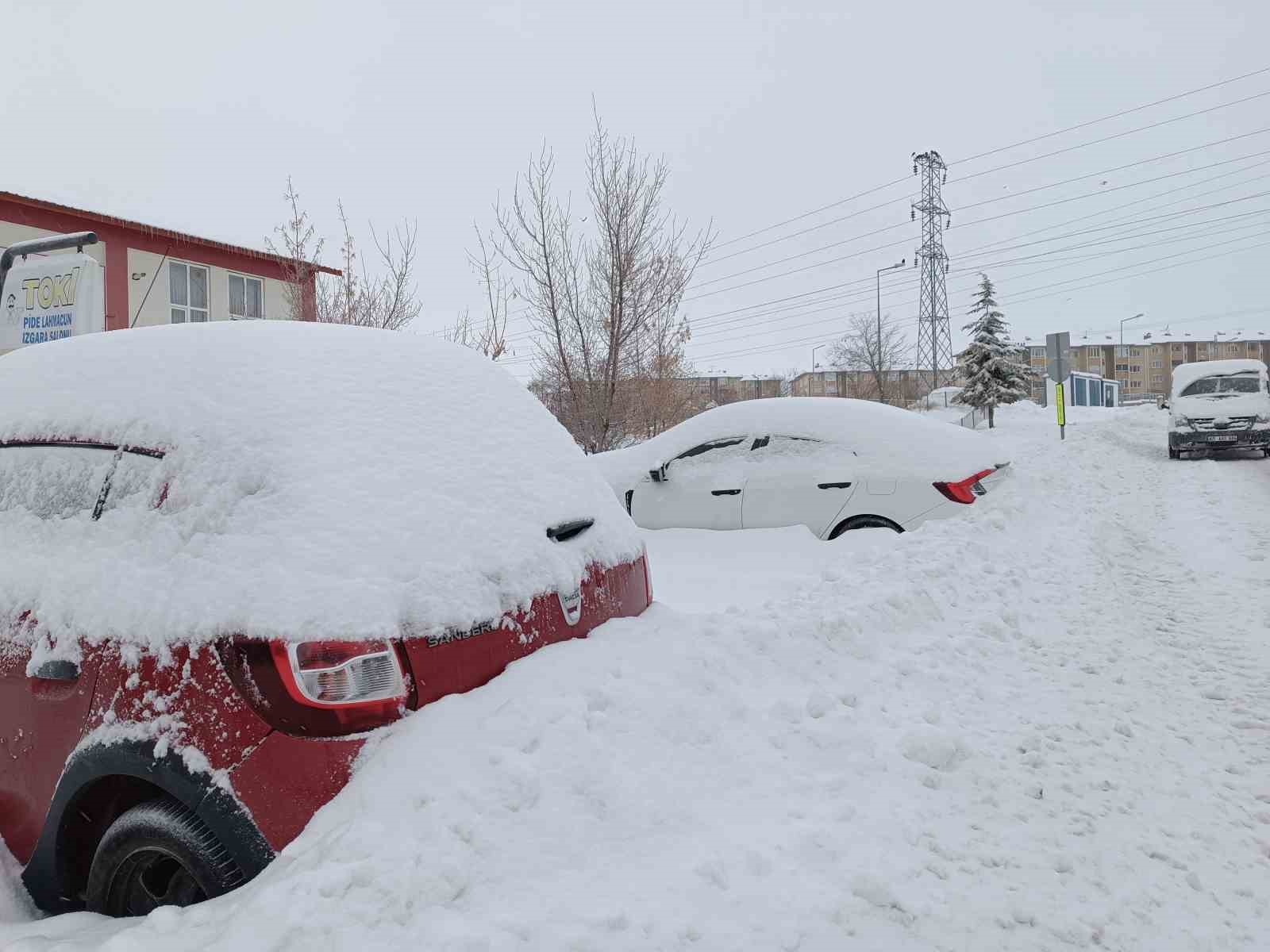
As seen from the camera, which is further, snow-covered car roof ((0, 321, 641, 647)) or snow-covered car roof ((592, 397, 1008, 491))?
snow-covered car roof ((592, 397, 1008, 491))

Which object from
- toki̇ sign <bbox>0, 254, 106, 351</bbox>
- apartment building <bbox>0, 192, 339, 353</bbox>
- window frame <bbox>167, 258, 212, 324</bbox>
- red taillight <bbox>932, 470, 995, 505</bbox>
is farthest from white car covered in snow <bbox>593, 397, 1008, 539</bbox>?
window frame <bbox>167, 258, 212, 324</bbox>

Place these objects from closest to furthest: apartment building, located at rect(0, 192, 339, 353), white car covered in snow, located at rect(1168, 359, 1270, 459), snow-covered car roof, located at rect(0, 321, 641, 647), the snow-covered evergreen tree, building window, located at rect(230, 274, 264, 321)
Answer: snow-covered car roof, located at rect(0, 321, 641, 647)
white car covered in snow, located at rect(1168, 359, 1270, 459)
apartment building, located at rect(0, 192, 339, 353)
building window, located at rect(230, 274, 264, 321)
the snow-covered evergreen tree

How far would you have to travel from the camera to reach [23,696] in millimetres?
2398

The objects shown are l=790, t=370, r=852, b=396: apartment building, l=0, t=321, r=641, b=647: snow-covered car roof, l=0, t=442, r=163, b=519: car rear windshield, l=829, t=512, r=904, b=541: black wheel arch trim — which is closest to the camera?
l=0, t=321, r=641, b=647: snow-covered car roof

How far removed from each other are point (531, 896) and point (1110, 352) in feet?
440

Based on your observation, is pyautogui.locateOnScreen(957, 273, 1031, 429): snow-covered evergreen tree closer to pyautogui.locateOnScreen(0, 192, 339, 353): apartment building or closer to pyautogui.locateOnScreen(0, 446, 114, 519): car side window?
pyautogui.locateOnScreen(0, 192, 339, 353): apartment building

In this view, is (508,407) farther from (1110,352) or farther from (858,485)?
(1110,352)

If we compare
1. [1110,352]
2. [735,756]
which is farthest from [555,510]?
[1110,352]

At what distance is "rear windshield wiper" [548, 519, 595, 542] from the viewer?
9.49ft

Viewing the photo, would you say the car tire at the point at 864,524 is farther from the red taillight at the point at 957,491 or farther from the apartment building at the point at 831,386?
the apartment building at the point at 831,386

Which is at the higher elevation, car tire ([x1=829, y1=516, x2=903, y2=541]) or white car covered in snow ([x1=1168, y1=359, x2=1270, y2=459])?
white car covered in snow ([x1=1168, y1=359, x2=1270, y2=459])

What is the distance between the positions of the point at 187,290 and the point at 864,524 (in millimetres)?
19879

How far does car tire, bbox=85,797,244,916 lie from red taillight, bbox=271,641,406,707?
16.7 inches

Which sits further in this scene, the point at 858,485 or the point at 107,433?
the point at 858,485
